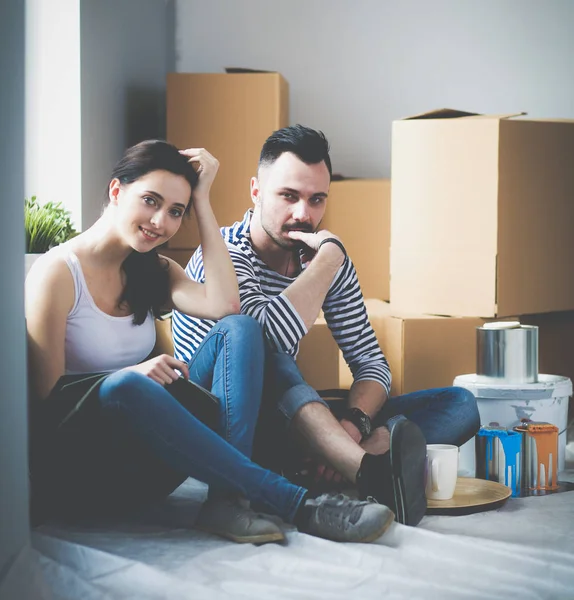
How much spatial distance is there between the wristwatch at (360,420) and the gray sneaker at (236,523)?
0.37 meters

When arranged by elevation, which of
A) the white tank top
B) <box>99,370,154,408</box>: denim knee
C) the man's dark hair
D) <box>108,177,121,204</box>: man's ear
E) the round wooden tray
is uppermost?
the man's dark hair

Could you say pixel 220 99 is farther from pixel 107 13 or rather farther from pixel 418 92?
pixel 418 92

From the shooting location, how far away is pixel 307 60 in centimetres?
319

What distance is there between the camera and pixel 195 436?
137 centimetres

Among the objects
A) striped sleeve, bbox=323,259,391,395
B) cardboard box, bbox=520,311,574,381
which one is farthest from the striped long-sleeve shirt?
cardboard box, bbox=520,311,574,381

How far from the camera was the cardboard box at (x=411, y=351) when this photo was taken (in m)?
2.28

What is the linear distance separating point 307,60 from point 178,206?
1749 mm

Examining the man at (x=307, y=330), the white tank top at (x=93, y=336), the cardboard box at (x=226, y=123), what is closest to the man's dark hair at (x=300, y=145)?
the man at (x=307, y=330)

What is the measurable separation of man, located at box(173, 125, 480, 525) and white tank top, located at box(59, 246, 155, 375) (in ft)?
0.84

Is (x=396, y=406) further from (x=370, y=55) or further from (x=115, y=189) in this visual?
(x=370, y=55)

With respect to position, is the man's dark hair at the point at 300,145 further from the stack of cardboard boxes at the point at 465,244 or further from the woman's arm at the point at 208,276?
the stack of cardboard boxes at the point at 465,244

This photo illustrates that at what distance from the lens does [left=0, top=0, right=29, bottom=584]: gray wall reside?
1.11 m

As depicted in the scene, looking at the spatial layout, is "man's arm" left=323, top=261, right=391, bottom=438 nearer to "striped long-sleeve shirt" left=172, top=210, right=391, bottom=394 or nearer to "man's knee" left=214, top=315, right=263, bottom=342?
"striped long-sleeve shirt" left=172, top=210, right=391, bottom=394

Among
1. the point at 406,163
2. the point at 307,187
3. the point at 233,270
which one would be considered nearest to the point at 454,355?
the point at 406,163
